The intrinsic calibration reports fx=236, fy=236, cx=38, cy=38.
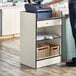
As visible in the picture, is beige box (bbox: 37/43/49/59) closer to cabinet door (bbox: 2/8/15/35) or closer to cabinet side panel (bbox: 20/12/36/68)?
cabinet side panel (bbox: 20/12/36/68)

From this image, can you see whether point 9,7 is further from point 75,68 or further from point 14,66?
point 75,68

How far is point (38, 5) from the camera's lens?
16.0ft

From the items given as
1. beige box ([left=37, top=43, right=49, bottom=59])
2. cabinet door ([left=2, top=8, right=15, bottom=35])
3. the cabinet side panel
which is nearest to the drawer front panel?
the cabinet side panel

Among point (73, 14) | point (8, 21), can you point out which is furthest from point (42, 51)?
point (8, 21)

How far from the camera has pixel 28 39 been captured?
187 inches

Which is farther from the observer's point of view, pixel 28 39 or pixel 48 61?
pixel 48 61

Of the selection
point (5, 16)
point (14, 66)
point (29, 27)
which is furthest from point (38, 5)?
point (5, 16)

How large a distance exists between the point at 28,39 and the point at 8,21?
2.83 metres

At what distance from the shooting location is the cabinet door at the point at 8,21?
7.32 meters

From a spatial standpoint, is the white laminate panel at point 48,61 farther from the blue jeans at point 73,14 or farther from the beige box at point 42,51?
the blue jeans at point 73,14

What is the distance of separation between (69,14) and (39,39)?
2.57 ft

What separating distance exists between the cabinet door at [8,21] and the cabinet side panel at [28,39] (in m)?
2.54

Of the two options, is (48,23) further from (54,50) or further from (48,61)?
→ (48,61)

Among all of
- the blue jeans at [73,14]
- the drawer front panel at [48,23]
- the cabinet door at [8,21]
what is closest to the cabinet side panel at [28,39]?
A: the drawer front panel at [48,23]
